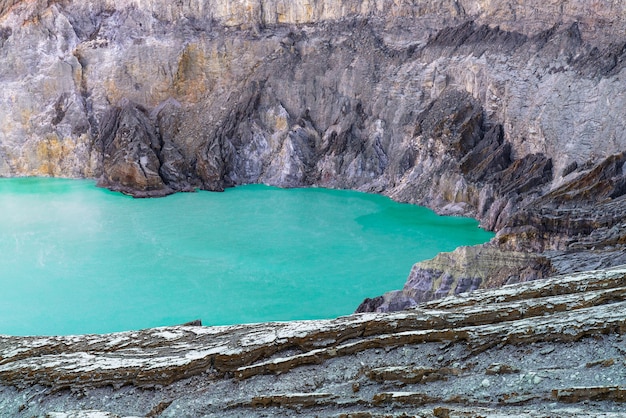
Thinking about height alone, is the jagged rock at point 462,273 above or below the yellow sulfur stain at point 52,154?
above

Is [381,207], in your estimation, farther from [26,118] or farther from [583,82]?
[26,118]

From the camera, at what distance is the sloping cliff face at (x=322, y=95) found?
24.5m

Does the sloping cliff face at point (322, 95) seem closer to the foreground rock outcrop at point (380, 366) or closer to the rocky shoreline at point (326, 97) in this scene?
the rocky shoreline at point (326, 97)

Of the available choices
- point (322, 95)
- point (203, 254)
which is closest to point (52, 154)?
point (322, 95)

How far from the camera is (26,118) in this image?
3706 cm

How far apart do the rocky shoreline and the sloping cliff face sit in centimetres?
8

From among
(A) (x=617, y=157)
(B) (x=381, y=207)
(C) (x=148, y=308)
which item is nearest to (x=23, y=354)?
(C) (x=148, y=308)

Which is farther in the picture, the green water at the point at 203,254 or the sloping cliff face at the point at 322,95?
the sloping cliff face at the point at 322,95

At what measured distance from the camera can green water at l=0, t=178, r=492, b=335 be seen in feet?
54.2

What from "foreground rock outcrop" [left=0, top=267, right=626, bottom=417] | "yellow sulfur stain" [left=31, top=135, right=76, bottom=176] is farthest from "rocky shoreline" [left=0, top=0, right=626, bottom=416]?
"foreground rock outcrop" [left=0, top=267, right=626, bottom=417]

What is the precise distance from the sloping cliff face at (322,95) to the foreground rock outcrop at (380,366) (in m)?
14.1

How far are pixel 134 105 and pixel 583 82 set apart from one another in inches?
932

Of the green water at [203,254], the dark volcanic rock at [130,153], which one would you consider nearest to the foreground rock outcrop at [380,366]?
the green water at [203,254]

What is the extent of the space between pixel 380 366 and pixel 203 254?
15.8 meters
